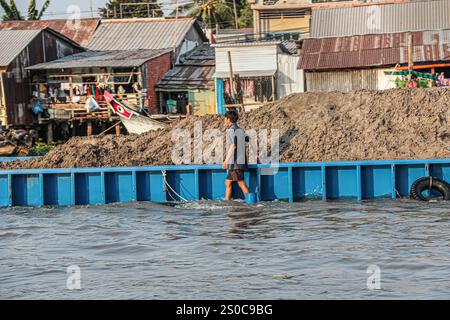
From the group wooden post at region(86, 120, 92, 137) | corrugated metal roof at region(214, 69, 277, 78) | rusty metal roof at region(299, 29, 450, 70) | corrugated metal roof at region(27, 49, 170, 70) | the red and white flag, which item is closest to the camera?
the red and white flag

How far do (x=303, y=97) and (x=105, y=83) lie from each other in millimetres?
19780

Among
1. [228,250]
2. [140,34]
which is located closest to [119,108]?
[228,250]

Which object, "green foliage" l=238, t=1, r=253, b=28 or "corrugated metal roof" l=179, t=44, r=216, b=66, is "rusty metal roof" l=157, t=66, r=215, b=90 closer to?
"corrugated metal roof" l=179, t=44, r=216, b=66

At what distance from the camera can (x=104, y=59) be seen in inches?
1528

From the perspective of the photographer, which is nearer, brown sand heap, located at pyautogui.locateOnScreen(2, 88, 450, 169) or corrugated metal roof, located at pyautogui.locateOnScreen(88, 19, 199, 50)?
brown sand heap, located at pyautogui.locateOnScreen(2, 88, 450, 169)

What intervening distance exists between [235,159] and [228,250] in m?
3.42

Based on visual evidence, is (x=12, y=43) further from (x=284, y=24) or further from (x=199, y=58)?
(x=284, y=24)

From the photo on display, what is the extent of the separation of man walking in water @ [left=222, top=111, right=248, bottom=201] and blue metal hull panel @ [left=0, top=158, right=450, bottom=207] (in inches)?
15.9

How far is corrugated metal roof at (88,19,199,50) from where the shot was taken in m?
42.8

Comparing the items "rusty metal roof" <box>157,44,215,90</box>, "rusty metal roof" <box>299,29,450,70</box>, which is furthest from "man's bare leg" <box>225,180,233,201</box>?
"rusty metal roof" <box>157,44,215,90</box>

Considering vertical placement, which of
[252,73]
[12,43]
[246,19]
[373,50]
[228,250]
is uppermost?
[246,19]

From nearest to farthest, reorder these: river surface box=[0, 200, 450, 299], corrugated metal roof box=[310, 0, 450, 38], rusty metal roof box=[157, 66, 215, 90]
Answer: river surface box=[0, 200, 450, 299]
corrugated metal roof box=[310, 0, 450, 38]
rusty metal roof box=[157, 66, 215, 90]

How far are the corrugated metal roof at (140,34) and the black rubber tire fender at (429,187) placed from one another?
27.8 meters
